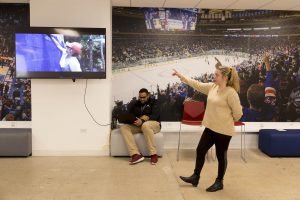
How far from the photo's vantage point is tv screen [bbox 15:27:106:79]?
4496mm

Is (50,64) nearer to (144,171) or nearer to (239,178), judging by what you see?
(144,171)

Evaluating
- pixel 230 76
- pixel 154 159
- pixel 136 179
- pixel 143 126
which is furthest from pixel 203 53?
pixel 136 179

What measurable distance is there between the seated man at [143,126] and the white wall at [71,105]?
390 millimetres

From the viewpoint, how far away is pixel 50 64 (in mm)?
4543

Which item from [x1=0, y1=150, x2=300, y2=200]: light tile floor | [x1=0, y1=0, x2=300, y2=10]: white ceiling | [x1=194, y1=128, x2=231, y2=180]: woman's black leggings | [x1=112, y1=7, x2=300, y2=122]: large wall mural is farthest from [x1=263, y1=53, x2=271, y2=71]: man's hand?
[x1=194, y1=128, x2=231, y2=180]: woman's black leggings

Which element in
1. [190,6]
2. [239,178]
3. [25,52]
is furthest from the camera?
[190,6]

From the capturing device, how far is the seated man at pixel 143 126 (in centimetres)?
454

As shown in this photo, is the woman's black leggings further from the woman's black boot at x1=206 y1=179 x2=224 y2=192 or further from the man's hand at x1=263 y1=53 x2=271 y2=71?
the man's hand at x1=263 y1=53 x2=271 y2=71

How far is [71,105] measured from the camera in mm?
4781

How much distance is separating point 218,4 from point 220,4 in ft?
0.10

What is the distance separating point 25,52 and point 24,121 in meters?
1.30

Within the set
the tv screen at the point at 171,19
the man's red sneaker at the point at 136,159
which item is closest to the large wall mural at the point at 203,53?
the tv screen at the point at 171,19

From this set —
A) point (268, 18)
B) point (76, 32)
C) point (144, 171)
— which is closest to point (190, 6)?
point (268, 18)

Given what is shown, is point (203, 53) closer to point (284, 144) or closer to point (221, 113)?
point (284, 144)
